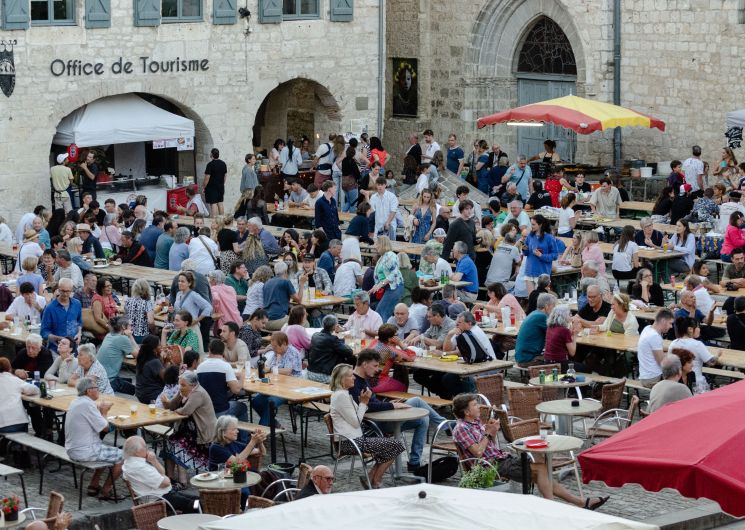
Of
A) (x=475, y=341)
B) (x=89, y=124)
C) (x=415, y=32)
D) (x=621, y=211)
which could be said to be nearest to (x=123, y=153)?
(x=89, y=124)

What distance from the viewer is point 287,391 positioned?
51.4 ft

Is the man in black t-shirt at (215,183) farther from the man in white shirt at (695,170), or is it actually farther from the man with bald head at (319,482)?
the man with bald head at (319,482)

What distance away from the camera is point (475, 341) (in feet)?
54.4

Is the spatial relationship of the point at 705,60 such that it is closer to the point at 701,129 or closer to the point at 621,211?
the point at 701,129

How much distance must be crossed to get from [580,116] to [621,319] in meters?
9.89

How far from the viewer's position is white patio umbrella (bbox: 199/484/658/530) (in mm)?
9742

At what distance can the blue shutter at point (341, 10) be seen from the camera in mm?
31641

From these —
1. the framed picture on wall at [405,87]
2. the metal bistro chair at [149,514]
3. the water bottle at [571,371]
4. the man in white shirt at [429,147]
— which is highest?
the framed picture on wall at [405,87]

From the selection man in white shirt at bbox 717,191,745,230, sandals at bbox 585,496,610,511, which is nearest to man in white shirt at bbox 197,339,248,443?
sandals at bbox 585,496,610,511

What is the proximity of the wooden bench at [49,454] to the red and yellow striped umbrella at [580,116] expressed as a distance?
1351 centimetres

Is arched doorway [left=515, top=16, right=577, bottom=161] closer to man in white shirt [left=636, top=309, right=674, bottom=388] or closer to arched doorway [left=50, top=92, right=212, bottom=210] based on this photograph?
arched doorway [left=50, top=92, right=212, bottom=210]

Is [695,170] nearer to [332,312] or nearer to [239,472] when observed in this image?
[332,312]

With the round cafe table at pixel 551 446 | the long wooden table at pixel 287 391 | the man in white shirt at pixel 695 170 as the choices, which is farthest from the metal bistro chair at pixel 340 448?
the man in white shirt at pixel 695 170

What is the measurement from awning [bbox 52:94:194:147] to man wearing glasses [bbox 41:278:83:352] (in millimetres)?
10862
